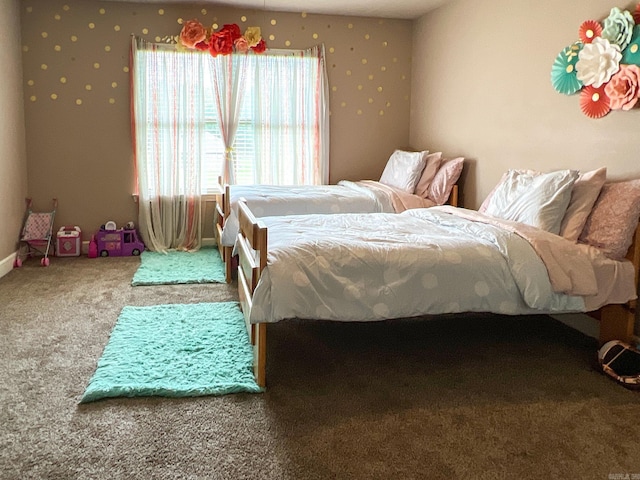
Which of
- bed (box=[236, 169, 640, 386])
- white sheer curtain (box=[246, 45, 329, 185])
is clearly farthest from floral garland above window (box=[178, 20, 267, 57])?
bed (box=[236, 169, 640, 386])

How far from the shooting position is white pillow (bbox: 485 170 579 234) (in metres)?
3.03

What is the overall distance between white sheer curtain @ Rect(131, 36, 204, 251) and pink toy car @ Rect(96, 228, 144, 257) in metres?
Result: 0.13

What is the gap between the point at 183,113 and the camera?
17.5ft

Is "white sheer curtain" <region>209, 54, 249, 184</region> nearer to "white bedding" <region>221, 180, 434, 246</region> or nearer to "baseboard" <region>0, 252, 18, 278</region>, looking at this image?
"white bedding" <region>221, 180, 434, 246</region>

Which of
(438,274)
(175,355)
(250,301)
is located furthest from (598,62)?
(175,355)

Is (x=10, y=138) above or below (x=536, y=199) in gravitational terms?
above

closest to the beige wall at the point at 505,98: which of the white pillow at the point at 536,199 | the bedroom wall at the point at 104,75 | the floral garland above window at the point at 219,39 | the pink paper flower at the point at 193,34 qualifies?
the white pillow at the point at 536,199

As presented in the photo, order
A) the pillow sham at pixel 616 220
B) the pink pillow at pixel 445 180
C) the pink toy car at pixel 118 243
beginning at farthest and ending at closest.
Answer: the pink toy car at pixel 118 243 < the pink pillow at pixel 445 180 < the pillow sham at pixel 616 220

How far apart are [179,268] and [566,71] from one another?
3.26m

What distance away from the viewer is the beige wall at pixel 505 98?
3.24 metres

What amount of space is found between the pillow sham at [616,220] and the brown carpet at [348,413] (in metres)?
0.60

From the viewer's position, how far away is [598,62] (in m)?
3.14

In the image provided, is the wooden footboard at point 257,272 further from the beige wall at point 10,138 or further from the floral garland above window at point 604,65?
the beige wall at point 10,138

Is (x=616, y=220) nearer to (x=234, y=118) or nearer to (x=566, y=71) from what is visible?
(x=566, y=71)
